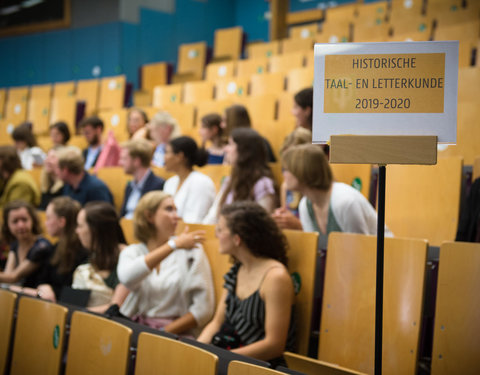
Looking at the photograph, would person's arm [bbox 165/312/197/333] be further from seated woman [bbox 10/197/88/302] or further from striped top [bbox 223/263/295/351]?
seated woman [bbox 10/197/88/302]

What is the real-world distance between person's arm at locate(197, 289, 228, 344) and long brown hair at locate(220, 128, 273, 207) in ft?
1.65

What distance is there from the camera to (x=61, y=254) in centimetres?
187

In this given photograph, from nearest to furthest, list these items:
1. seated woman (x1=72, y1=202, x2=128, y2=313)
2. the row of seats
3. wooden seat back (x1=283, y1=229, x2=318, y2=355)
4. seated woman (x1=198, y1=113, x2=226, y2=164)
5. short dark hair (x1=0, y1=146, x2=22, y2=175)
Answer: wooden seat back (x1=283, y1=229, x2=318, y2=355)
seated woman (x1=72, y1=202, x2=128, y2=313)
seated woman (x1=198, y1=113, x2=226, y2=164)
short dark hair (x1=0, y1=146, x2=22, y2=175)
the row of seats

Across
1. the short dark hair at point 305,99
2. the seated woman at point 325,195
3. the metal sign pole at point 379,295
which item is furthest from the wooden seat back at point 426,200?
the metal sign pole at point 379,295

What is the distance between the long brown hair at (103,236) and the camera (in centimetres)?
172

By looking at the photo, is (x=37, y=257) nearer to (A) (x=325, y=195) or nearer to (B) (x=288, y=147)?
(B) (x=288, y=147)

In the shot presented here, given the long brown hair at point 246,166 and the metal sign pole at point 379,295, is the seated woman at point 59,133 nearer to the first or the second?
the long brown hair at point 246,166

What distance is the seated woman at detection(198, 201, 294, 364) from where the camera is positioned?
1239 mm

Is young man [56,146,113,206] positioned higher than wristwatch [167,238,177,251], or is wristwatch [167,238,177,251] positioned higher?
young man [56,146,113,206]

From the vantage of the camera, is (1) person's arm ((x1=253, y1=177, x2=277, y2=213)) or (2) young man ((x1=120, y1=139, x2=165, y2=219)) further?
(2) young man ((x1=120, y1=139, x2=165, y2=219))

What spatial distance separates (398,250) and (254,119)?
70.0 inches

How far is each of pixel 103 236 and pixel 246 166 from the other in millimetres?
520

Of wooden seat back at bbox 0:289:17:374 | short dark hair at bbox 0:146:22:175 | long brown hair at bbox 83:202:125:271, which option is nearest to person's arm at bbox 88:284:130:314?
long brown hair at bbox 83:202:125:271

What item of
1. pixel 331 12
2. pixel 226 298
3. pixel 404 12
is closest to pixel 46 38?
pixel 331 12
